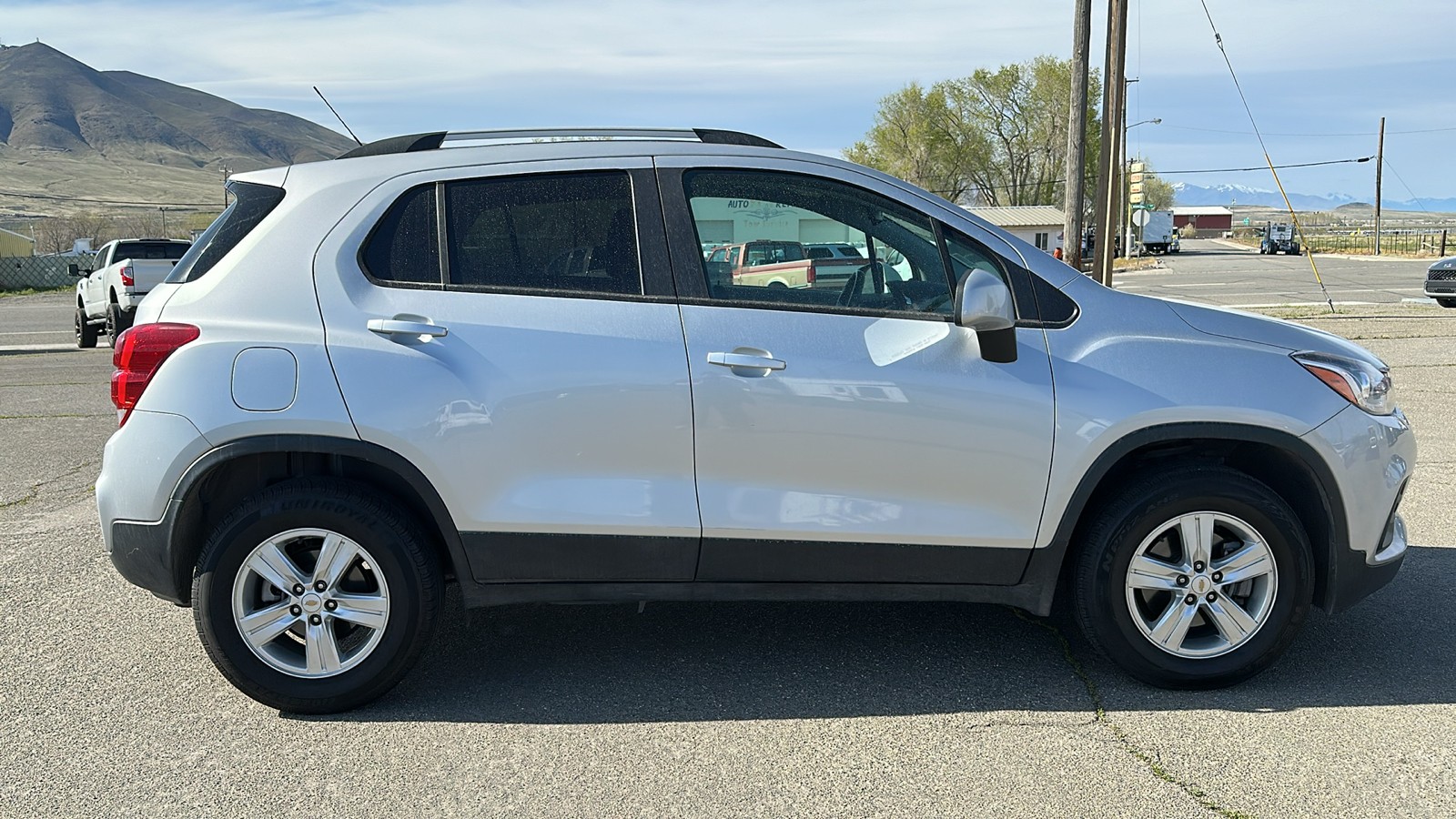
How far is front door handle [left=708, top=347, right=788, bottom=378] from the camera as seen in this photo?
3814 mm

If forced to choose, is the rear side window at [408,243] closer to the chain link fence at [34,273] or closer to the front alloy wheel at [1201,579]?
the front alloy wheel at [1201,579]

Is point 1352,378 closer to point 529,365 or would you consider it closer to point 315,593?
point 529,365

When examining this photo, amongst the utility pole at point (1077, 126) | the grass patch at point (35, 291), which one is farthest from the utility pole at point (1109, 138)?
the grass patch at point (35, 291)

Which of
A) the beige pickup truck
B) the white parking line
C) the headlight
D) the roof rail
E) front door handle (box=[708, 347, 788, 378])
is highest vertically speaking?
the roof rail

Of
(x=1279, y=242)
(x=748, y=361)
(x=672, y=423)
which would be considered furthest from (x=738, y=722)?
(x=1279, y=242)

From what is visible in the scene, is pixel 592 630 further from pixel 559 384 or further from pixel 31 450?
pixel 31 450

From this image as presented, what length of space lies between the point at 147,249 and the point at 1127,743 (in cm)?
1749

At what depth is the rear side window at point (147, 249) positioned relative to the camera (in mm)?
17625

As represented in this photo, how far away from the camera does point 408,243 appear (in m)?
3.95

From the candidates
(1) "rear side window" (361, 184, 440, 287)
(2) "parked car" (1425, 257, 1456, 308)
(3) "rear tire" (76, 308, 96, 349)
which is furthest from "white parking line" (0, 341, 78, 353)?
(2) "parked car" (1425, 257, 1456, 308)

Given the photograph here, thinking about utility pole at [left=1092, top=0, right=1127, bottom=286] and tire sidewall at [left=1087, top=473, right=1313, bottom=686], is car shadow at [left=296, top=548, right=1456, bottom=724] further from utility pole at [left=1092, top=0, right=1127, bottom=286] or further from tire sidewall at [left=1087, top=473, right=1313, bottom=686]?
utility pole at [left=1092, top=0, right=1127, bottom=286]

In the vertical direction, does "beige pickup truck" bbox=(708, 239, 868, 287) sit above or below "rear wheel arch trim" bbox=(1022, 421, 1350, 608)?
above

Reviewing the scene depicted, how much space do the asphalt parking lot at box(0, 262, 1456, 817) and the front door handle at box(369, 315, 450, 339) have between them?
1.26m

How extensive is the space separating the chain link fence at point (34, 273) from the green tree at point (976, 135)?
4916 centimetres
